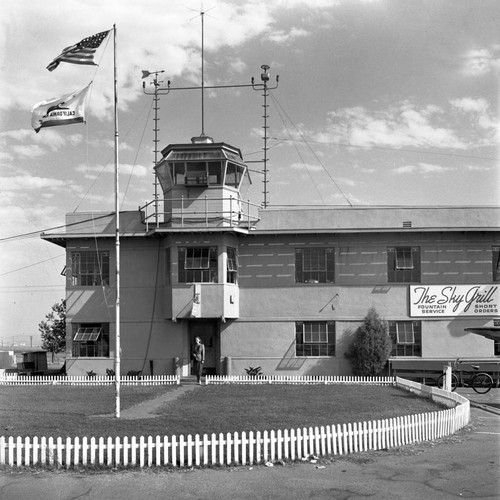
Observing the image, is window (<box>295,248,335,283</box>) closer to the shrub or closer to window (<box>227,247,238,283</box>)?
window (<box>227,247,238,283</box>)

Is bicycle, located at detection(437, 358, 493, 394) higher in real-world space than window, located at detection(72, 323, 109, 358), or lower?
lower

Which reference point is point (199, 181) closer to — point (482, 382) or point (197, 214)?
point (197, 214)

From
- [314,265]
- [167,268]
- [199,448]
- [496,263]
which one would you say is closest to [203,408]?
[199,448]

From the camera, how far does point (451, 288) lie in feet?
99.6

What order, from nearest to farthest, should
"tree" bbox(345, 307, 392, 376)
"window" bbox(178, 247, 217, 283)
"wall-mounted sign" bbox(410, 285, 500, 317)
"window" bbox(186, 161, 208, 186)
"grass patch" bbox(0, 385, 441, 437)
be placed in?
1. "grass patch" bbox(0, 385, 441, 437)
2. "tree" bbox(345, 307, 392, 376)
3. "window" bbox(178, 247, 217, 283)
4. "wall-mounted sign" bbox(410, 285, 500, 317)
5. "window" bbox(186, 161, 208, 186)

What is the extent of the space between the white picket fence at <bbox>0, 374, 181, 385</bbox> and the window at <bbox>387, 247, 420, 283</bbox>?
34.9 feet

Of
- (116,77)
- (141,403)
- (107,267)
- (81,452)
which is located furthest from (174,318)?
(81,452)

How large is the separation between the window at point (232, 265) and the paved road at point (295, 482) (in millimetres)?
17913

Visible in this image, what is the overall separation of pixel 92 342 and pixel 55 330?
98.5 feet

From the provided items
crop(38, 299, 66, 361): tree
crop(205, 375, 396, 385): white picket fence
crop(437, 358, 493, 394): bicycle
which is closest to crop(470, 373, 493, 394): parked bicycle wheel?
crop(437, 358, 493, 394): bicycle

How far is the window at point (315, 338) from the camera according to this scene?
3050 centimetres

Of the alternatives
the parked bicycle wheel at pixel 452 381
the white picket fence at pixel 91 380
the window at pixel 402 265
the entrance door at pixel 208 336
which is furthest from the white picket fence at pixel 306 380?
the window at pixel 402 265

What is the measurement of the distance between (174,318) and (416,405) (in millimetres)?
Result: 13063

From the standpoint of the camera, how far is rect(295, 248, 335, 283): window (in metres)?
30.8
